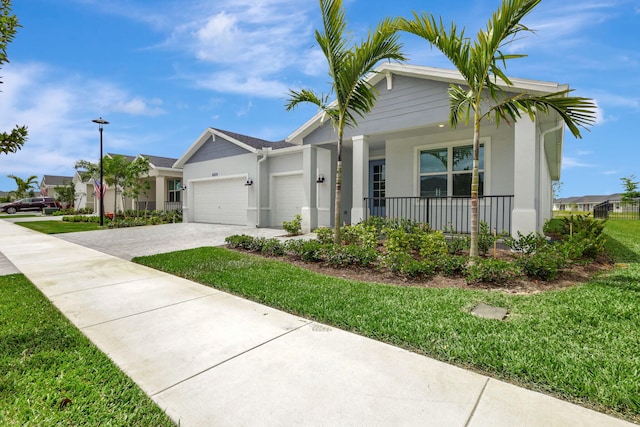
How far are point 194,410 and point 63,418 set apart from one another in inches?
30.8

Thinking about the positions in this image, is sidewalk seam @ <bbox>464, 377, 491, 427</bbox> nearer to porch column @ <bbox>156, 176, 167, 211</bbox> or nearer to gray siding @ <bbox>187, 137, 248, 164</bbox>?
gray siding @ <bbox>187, 137, 248, 164</bbox>

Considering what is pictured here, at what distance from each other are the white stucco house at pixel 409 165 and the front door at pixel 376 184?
43 mm

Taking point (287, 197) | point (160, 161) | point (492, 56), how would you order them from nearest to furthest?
point (492, 56), point (287, 197), point (160, 161)

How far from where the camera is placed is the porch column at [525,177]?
699 centimetres

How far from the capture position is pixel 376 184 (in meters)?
13.0

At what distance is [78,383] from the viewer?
2.23 metres

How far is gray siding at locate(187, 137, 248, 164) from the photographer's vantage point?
15.2 m

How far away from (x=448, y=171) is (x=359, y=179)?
9.55 ft

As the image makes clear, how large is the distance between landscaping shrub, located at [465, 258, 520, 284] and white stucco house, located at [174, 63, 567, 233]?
287 cm

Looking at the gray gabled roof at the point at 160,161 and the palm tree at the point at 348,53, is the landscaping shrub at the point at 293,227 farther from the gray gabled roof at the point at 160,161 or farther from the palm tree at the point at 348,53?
the gray gabled roof at the point at 160,161

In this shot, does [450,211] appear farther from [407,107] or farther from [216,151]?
[216,151]

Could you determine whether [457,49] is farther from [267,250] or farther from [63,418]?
[63,418]

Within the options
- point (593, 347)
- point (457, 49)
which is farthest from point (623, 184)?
point (593, 347)

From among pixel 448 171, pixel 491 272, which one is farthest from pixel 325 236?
pixel 448 171
